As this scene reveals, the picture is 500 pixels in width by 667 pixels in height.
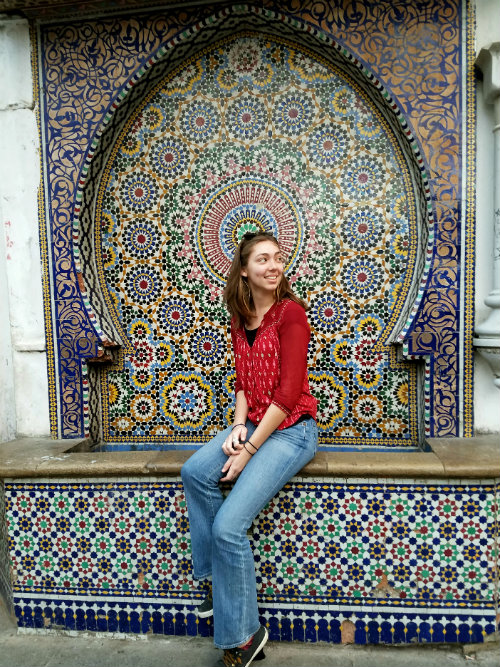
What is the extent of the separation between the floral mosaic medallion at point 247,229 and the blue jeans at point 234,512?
0.85 m

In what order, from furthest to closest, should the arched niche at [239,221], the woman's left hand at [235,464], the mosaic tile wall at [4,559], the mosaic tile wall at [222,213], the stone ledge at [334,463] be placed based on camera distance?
the arched niche at [239,221], the mosaic tile wall at [222,213], the mosaic tile wall at [4,559], the stone ledge at [334,463], the woman's left hand at [235,464]

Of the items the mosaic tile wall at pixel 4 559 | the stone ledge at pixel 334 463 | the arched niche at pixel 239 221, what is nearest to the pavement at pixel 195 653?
the mosaic tile wall at pixel 4 559

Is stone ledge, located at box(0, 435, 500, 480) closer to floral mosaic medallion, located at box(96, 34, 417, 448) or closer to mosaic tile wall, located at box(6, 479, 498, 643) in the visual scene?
mosaic tile wall, located at box(6, 479, 498, 643)

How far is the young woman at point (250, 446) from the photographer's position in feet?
6.86

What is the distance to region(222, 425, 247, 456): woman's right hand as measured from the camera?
2.25 meters

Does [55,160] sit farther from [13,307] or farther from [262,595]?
[262,595]

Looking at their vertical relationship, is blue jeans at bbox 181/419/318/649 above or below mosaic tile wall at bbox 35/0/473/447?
below

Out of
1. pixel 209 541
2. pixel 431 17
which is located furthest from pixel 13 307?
pixel 431 17

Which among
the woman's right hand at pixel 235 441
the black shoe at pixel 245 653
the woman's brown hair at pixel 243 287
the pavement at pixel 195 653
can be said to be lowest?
the pavement at pixel 195 653

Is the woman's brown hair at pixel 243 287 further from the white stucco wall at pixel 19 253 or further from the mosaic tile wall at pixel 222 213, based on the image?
the white stucco wall at pixel 19 253

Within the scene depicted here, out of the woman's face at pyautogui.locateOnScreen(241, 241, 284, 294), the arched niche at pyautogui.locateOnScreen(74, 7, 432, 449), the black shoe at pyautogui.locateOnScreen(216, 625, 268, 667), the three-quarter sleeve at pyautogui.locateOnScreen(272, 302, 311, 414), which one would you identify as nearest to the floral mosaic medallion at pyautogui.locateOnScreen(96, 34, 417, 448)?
the arched niche at pyautogui.locateOnScreen(74, 7, 432, 449)

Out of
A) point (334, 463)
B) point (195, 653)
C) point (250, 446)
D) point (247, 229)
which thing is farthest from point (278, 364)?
point (195, 653)

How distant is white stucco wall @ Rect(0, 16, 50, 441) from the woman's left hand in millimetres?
1441

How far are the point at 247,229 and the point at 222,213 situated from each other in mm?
186
